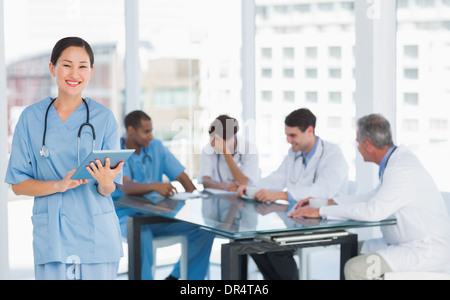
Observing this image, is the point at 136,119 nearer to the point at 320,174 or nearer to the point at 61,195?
the point at 320,174

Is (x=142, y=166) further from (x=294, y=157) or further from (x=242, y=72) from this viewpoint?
(x=242, y=72)

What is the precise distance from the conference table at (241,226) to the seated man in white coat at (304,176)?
17 cm

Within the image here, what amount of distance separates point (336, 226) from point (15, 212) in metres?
3.90

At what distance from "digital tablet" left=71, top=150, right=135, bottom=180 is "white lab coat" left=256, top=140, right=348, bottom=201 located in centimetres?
181

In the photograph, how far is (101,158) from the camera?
2.06 metres

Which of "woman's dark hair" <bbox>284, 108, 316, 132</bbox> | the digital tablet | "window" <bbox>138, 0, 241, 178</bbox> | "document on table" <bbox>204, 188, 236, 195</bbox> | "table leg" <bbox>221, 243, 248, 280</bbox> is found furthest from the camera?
"window" <bbox>138, 0, 241, 178</bbox>

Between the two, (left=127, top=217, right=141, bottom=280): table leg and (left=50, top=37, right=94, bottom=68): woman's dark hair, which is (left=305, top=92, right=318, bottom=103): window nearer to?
(left=127, top=217, right=141, bottom=280): table leg

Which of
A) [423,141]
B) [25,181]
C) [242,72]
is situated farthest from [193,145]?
[25,181]

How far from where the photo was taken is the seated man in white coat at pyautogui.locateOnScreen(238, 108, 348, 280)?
3.78 metres

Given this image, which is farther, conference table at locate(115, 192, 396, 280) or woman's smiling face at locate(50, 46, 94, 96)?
conference table at locate(115, 192, 396, 280)

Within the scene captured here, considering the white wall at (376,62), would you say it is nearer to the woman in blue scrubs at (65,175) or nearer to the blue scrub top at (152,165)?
the blue scrub top at (152,165)

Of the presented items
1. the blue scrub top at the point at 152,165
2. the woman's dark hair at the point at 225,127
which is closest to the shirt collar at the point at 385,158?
the woman's dark hair at the point at 225,127

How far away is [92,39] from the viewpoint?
5.16m

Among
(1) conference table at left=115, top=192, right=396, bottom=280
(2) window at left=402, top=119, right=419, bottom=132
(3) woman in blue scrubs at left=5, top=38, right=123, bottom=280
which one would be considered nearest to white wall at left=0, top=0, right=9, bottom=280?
(1) conference table at left=115, top=192, right=396, bottom=280
